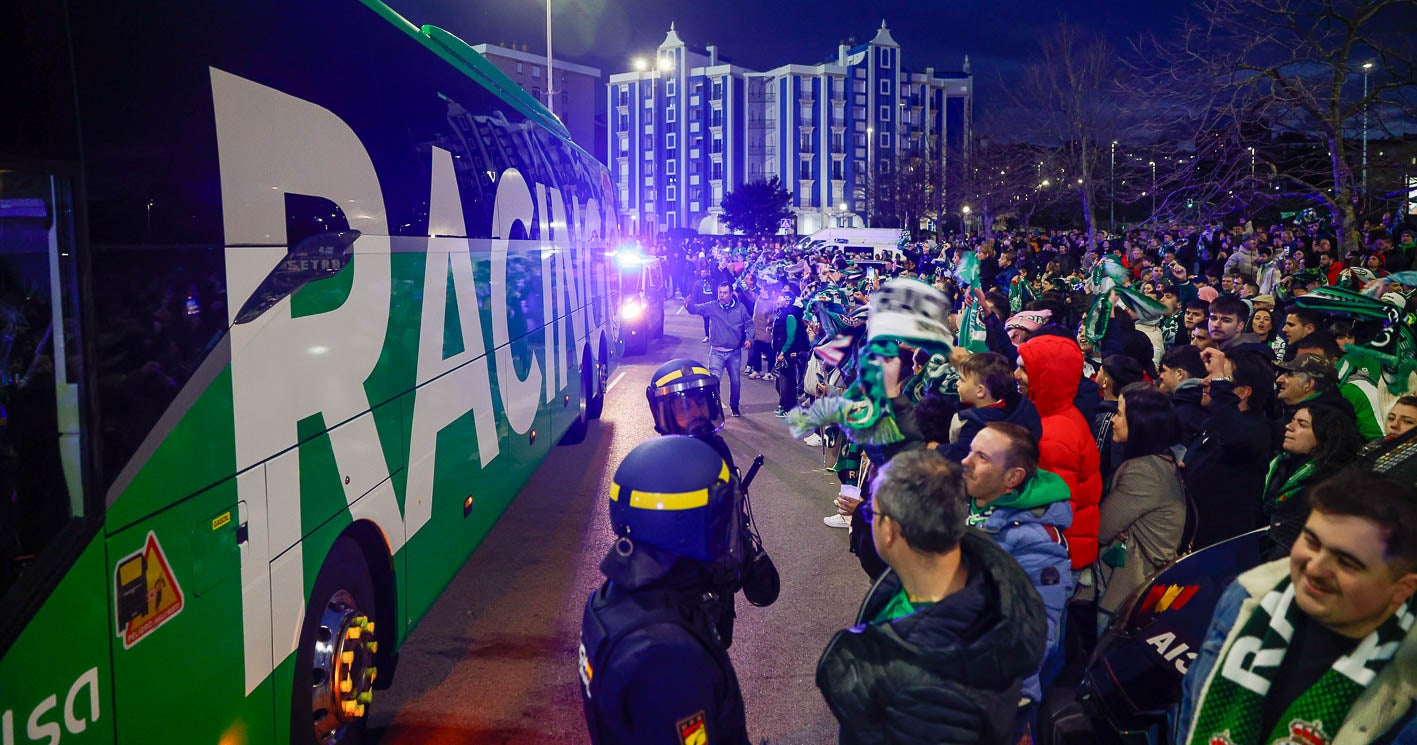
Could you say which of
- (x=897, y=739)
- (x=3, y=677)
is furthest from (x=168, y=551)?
(x=897, y=739)

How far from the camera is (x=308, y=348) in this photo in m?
4.08

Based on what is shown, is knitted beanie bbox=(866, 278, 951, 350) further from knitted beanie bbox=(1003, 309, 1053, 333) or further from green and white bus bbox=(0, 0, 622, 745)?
knitted beanie bbox=(1003, 309, 1053, 333)

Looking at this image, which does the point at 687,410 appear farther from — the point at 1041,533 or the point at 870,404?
the point at 1041,533

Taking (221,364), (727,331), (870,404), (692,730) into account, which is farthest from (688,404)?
(727,331)

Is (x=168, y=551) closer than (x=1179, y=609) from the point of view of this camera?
Yes

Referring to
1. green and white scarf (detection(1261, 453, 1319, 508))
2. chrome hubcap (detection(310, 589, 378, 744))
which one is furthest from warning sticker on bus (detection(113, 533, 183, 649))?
green and white scarf (detection(1261, 453, 1319, 508))

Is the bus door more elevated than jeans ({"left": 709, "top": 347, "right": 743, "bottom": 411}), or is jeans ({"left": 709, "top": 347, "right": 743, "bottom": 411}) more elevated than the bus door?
the bus door

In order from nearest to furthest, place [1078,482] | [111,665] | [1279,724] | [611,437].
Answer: [1279,724], [111,665], [1078,482], [611,437]

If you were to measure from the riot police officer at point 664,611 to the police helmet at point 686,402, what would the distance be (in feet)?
5.96

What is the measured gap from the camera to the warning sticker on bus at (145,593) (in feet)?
9.32

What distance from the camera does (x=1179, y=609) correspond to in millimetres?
3309

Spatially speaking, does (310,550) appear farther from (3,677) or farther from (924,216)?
(924,216)

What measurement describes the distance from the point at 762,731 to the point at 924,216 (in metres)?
65.2

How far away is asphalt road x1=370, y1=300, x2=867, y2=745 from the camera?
510cm
